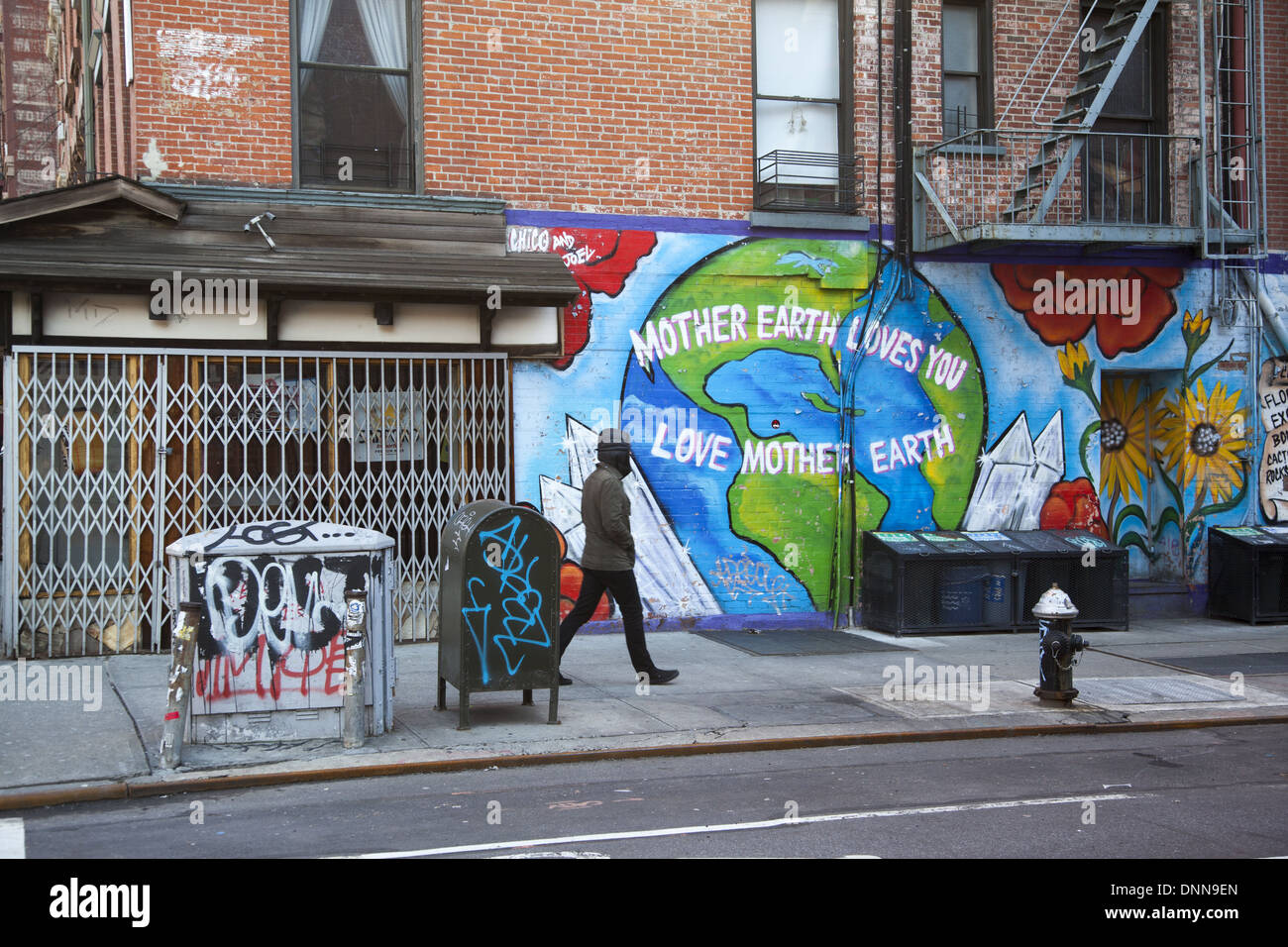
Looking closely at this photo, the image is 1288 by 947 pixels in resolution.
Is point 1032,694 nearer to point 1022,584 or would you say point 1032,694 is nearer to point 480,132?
point 1022,584

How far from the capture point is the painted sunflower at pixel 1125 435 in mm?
15039

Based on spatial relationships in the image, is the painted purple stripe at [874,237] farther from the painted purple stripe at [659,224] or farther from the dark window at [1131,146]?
the dark window at [1131,146]

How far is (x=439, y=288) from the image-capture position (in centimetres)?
1159

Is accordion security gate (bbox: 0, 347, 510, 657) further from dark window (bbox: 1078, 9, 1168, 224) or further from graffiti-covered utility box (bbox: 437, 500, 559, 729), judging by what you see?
dark window (bbox: 1078, 9, 1168, 224)

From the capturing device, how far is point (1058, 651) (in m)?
9.62

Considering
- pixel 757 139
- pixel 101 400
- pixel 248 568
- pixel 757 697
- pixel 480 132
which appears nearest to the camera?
pixel 248 568

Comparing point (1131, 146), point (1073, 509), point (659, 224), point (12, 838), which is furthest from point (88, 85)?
point (1073, 509)

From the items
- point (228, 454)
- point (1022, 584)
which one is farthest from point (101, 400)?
point (1022, 584)

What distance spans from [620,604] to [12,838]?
4.80 meters

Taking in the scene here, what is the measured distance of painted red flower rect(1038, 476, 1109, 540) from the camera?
1425 centimetres

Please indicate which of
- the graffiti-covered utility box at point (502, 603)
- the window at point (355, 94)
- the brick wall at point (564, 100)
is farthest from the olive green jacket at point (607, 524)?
the window at point (355, 94)

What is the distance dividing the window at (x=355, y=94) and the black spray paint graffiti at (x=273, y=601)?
18.0 ft

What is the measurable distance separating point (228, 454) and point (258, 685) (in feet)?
14.1

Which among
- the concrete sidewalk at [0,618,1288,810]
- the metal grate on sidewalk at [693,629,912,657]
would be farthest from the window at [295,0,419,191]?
the metal grate on sidewalk at [693,629,912,657]
